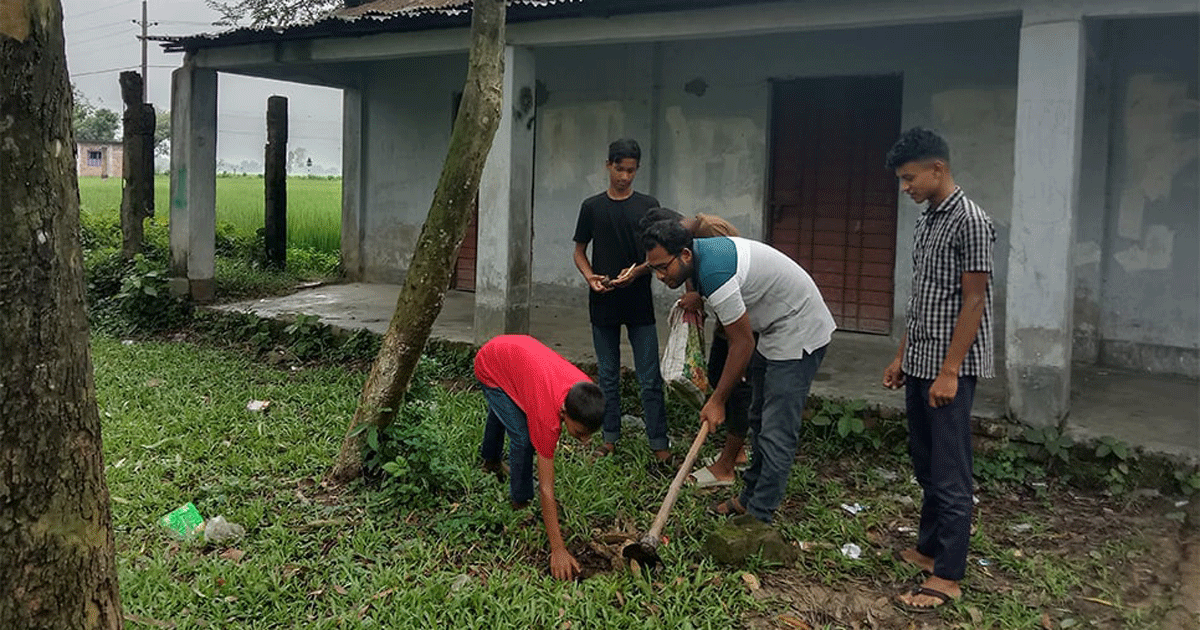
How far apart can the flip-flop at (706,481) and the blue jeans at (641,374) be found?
30cm

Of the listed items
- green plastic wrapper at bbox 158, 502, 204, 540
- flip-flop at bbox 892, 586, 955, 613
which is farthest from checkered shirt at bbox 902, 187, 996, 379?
green plastic wrapper at bbox 158, 502, 204, 540

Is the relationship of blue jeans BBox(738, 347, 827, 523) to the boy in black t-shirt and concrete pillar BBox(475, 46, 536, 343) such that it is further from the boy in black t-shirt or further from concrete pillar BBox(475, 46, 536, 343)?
concrete pillar BBox(475, 46, 536, 343)

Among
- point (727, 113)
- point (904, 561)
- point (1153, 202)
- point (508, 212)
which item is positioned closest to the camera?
point (904, 561)

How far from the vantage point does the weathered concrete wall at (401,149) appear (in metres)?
10.0

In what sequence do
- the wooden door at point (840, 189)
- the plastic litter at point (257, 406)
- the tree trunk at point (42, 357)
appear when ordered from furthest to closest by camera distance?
the wooden door at point (840, 189)
the plastic litter at point (257, 406)
the tree trunk at point (42, 357)

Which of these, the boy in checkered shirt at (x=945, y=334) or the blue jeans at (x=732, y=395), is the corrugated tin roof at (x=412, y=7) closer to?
the blue jeans at (x=732, y=395)

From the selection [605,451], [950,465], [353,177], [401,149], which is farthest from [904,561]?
[353,177]

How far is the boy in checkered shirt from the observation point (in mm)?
3361

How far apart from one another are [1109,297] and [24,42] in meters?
6.62

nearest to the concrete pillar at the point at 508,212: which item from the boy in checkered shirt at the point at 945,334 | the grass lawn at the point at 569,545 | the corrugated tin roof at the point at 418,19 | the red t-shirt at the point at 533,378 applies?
the corrugated tin roof at the point at 418,19

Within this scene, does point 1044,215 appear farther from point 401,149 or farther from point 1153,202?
point 401,149

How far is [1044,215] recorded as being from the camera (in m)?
5.07

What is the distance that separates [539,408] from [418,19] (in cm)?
449

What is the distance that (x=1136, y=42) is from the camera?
632cm
